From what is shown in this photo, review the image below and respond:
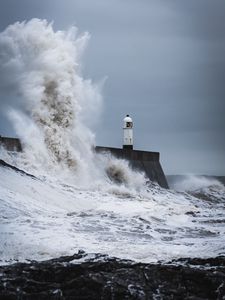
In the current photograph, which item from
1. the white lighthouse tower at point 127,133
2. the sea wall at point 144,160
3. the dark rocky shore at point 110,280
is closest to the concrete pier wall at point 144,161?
the sea wall at point 144,160

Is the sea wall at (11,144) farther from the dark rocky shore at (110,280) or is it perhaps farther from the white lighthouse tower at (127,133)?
the dark rocky shore at (110,280)

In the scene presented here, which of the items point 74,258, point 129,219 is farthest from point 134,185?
point 74,258

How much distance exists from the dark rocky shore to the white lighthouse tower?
45.1ft

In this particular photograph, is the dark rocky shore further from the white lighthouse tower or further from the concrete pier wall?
the white lighthouse tower

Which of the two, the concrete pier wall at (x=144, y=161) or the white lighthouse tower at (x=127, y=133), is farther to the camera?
the white lighthouse tower at (x=127, y=133)

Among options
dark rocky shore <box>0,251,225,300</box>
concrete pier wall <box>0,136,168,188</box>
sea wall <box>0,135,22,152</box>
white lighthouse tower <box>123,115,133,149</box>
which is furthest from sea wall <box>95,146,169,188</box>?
dark rocky shore <box>0,251,225,300</box>

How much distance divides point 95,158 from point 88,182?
192 cm

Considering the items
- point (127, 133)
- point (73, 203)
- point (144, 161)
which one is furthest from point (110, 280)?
point (127, 133)

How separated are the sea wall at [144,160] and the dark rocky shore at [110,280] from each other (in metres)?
11.1

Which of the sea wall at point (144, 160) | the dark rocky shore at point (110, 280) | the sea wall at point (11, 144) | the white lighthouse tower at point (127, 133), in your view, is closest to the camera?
the dark rocky shore at point (110, 280)

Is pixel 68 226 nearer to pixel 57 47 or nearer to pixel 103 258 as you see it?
pixel 103 258

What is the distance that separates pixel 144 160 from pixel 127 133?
165 centimetres

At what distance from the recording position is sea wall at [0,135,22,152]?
1300cm

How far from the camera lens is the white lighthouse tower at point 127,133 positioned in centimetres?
1930
